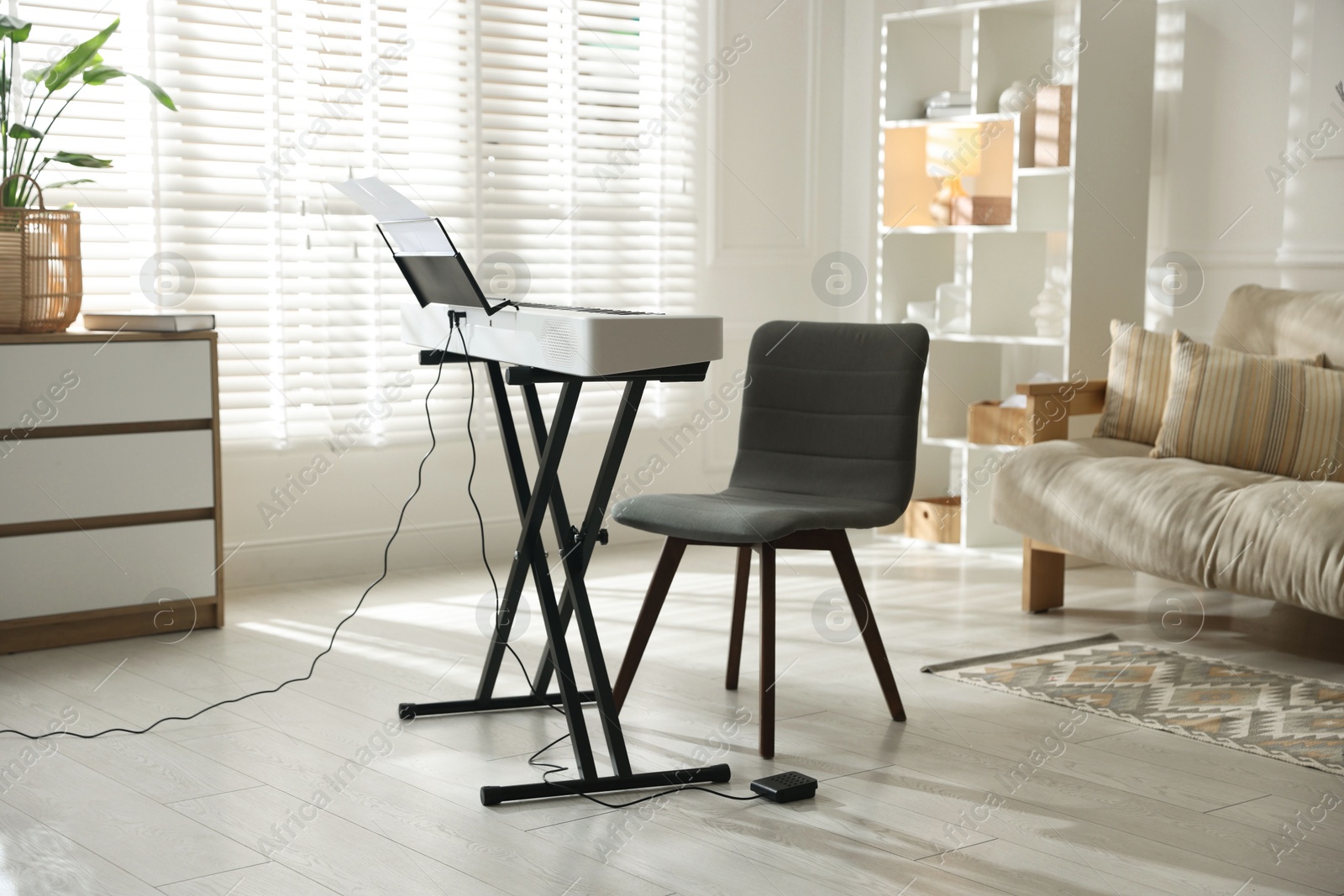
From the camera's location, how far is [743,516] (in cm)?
263

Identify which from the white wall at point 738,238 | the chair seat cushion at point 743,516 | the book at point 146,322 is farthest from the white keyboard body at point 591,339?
the white wall at point 738,238

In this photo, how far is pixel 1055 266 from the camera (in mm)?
4785

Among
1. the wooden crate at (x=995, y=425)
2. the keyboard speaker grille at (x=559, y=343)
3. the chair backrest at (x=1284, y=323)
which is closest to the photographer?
the keyboard speaker grille at (x=559, y=343)

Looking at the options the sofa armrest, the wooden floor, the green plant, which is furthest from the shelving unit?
the green plant

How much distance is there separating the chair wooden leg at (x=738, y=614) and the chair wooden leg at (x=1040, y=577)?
1099 millimetres

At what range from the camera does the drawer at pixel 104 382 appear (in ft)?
11.0

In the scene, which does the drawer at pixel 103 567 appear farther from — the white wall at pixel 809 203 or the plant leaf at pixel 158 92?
the plant leaf at pixel 158 92

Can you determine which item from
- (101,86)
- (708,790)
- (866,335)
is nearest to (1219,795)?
(708,790)

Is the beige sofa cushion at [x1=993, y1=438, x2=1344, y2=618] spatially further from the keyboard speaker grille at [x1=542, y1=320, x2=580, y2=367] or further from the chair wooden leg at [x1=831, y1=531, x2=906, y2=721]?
the keyboard speaker grille at [x1=542, y1=320, x2=580, y2=367]

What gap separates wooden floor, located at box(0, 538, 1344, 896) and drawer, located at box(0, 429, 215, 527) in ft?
1.15

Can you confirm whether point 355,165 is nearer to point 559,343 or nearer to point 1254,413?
point 559,343

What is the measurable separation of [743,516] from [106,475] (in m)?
1.79

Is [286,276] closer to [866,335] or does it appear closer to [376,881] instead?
[866,335]

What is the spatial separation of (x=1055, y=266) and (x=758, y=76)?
52.1 inches
